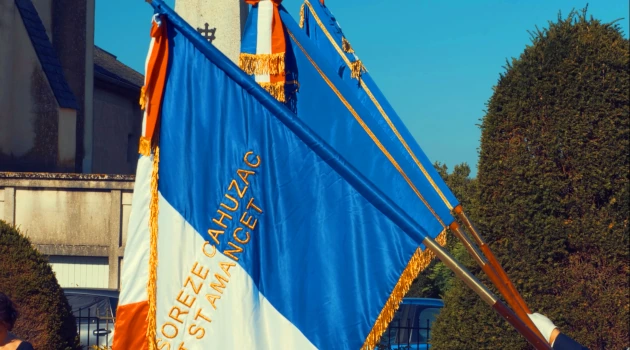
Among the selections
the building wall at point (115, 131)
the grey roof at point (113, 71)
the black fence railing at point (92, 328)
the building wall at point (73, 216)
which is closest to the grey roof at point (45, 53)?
the building wall at point (73, 216)

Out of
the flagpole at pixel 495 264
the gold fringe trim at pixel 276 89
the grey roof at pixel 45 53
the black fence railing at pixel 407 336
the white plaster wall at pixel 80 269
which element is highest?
the grey roof at pixel 45 53

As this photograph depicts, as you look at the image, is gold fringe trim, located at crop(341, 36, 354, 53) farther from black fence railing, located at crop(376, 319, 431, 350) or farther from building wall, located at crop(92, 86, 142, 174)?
building wall, located at crop(92, 86, 142, 174)

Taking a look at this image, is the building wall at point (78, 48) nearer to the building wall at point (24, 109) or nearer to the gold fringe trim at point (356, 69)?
the building wall at point (24, 109)

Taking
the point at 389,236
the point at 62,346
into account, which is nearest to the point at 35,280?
the point at 62,346

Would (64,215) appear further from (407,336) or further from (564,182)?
(564,182)

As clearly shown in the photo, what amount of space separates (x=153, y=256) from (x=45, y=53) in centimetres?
1361

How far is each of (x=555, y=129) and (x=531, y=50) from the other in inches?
24.9

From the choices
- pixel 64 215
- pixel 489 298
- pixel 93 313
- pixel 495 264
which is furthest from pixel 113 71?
pixel 489 298

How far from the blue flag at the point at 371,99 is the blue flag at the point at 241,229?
1963 millimetres

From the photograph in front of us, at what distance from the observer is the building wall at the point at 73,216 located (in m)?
12.7

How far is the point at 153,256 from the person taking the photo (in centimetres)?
436

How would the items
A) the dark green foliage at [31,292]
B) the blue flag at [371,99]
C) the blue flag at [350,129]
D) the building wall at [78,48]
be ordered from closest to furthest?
1. the blue flag at [350,129]
2. the blue flag at [371,99]
3. the dark green foliage at [31,292]
4. the building wall at [78,48]

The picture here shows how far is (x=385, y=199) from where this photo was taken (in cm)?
409

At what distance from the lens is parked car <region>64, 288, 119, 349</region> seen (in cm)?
848
